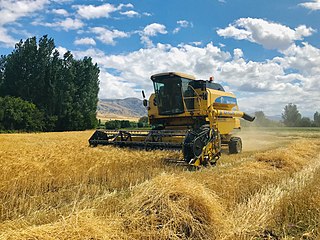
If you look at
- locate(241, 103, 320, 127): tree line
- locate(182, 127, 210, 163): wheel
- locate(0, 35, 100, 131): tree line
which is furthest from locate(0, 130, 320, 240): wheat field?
locate(241, 103, 320, 127): tree line

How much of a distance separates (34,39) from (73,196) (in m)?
43.0

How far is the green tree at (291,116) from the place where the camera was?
71.5m

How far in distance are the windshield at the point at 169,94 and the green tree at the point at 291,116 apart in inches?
2595

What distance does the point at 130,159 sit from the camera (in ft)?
26.5

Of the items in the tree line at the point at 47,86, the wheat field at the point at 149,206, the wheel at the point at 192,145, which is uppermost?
the tree line at the point at 47,86

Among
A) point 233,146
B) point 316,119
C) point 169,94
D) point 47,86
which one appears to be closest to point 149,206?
point 169,94

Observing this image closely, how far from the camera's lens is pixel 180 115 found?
10.9 m

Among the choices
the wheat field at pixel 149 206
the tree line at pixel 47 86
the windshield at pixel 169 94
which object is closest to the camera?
the wheat field at pixel 149 206

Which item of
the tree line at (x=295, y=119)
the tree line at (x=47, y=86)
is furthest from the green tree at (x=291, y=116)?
the tree line at (x=47, y=86)

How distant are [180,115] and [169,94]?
2.94ft

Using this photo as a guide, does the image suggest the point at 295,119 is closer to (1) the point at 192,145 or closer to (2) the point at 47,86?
(2) the point at 47,86

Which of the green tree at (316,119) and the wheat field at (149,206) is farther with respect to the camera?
the green tree at (316,119)

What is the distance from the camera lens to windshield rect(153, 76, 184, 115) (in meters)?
11.0

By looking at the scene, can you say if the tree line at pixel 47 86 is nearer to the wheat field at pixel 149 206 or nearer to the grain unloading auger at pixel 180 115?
the grain unloading auger at pixel 180 115
